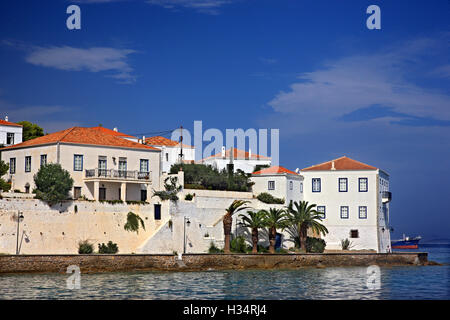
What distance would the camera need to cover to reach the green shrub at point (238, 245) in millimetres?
52547

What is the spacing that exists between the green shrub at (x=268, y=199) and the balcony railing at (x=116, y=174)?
447 inches

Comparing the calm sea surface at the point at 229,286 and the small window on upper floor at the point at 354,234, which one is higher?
the small window on upper floor at the point at 354,234

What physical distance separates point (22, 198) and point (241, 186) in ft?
71.6

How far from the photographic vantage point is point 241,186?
59.2m

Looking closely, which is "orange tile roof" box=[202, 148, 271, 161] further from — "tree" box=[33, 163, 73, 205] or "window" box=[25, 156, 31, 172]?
"tree" box=[33, 163, 73, 205]

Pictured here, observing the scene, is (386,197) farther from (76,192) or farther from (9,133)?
(9,133)

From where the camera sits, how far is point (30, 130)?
6894 centimetres

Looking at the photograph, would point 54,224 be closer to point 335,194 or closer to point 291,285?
point 291,285

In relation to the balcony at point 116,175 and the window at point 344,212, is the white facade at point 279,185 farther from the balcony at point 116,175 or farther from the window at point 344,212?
the balcony at point 116,175

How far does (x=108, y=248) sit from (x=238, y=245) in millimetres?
11420

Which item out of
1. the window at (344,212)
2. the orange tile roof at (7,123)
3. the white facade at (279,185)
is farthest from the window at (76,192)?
the window at (344,212)

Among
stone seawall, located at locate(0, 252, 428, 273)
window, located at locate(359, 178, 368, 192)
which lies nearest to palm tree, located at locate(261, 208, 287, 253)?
stone seawall, located at locate(0, 252, 428, 273)
